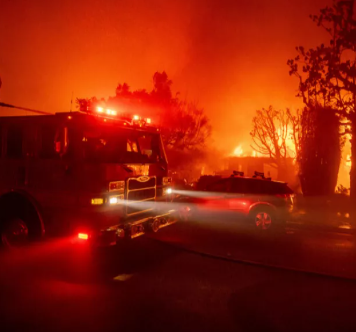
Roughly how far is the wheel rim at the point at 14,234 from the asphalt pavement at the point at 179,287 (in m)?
0.20

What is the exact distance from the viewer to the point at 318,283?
558 cm

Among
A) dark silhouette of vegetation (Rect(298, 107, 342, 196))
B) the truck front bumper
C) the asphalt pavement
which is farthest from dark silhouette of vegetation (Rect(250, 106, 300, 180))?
the truck front bumper

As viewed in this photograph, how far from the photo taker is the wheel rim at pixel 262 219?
946cm

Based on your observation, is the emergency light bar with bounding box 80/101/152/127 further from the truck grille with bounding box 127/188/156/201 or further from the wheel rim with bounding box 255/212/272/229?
the wheel rim with bounding box 255/212/272/229

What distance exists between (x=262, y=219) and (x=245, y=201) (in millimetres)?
648

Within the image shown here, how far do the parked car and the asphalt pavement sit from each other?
1.37 metres

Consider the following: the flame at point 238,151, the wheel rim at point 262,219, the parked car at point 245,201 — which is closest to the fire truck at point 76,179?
the parked car at point 245,201

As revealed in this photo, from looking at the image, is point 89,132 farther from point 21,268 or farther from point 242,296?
point 242,296

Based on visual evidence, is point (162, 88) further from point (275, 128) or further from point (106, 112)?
point (106, 112)

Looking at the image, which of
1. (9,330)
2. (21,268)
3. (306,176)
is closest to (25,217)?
(21,268)

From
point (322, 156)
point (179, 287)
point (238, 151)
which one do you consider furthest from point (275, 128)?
point (179, 287)

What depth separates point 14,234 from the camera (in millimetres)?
6117

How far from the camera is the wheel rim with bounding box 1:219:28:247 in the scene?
6.02m

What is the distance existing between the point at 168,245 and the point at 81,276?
2587 mm
